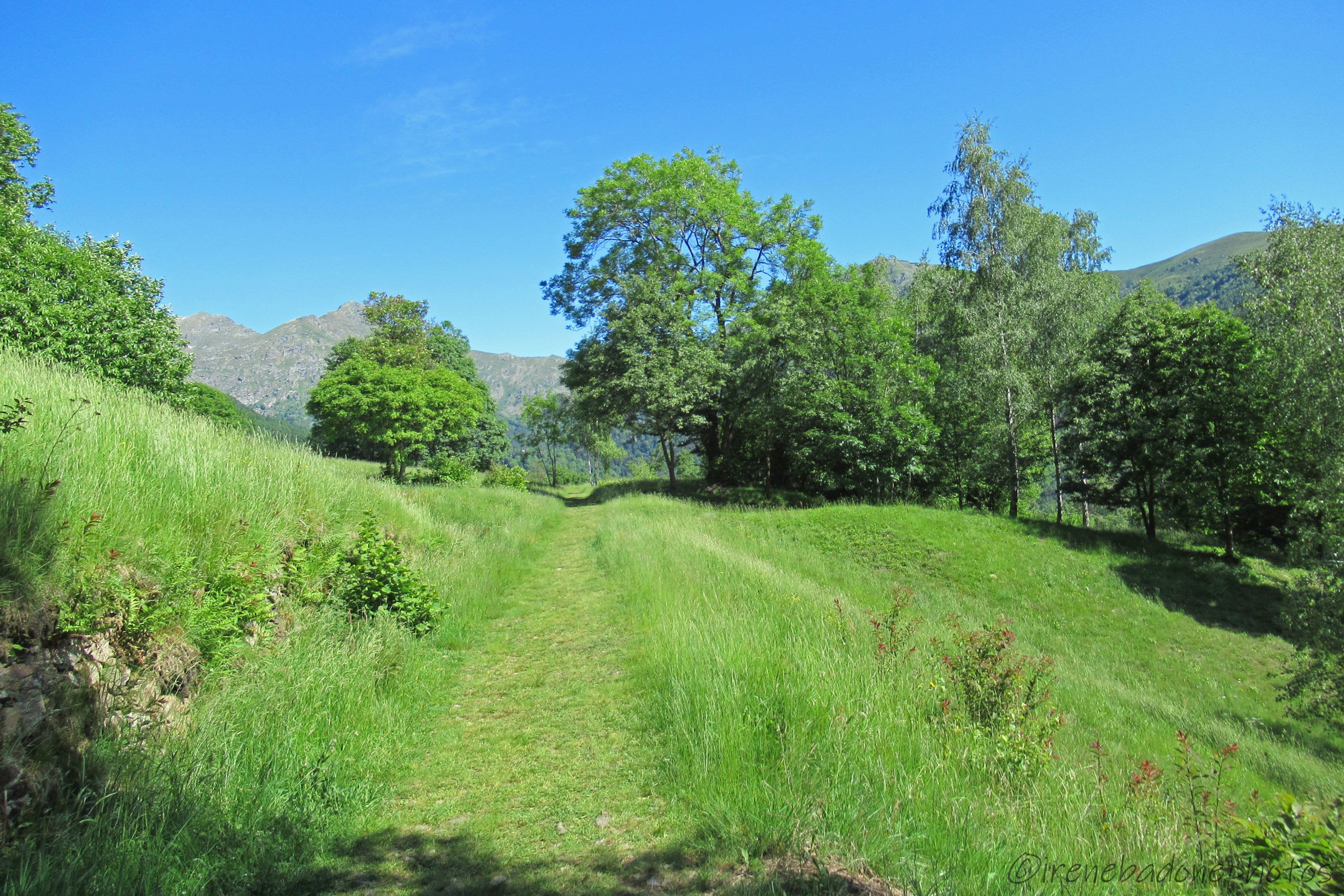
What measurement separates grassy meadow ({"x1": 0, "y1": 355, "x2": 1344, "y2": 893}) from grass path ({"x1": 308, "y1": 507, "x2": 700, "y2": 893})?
1.0 inches

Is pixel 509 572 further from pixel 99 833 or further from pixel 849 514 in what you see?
pixel 849 514

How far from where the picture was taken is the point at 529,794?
444 centimetres

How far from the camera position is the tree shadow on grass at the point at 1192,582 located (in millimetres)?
15898

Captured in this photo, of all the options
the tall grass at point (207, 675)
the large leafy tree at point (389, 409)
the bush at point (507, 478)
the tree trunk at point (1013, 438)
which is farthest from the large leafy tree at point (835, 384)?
the tall grass at point (207, 675)

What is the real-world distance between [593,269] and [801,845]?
1257 inches

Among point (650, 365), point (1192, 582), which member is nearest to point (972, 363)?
point (1192, 582)

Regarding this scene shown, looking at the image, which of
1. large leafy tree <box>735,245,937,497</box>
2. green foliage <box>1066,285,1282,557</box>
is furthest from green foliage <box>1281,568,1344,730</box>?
large leafy tree <box>735,245,937,497</box>

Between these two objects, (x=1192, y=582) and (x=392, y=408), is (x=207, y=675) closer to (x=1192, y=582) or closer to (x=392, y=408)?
(x=392, y=408)

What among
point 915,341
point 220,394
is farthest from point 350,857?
point 220,394

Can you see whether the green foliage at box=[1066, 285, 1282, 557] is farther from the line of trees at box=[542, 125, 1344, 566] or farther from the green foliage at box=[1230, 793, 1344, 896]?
the green foliage at box=[1230, 793, 1344, 896]

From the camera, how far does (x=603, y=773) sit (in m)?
4.69
